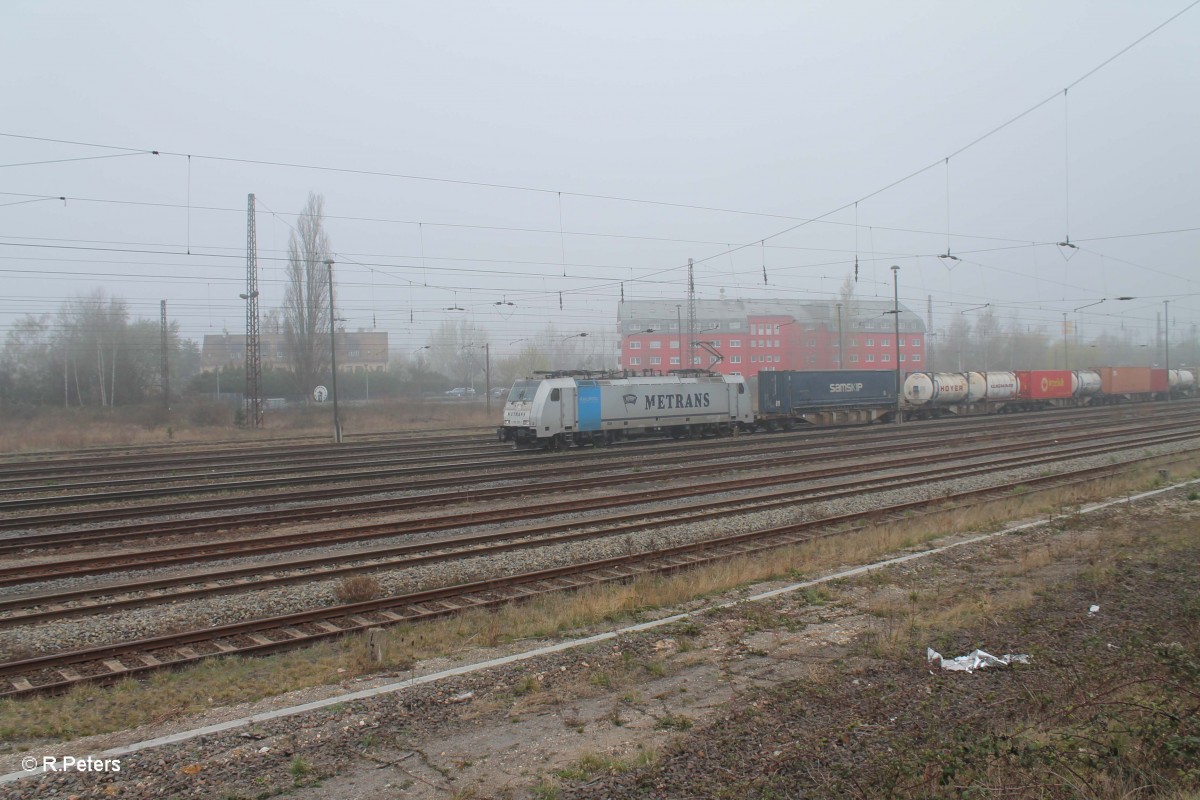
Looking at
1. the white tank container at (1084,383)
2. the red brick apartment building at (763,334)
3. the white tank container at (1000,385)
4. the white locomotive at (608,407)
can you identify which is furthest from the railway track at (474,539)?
the white tank container at (1084,383)

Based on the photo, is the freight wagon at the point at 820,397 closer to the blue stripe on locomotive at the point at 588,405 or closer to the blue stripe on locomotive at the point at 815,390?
the blue stripe on locomotive at the point at 815,390

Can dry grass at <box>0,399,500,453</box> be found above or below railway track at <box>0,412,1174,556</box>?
above

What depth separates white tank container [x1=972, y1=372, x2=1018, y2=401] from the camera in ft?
156

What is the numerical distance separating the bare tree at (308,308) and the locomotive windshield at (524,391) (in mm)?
25675

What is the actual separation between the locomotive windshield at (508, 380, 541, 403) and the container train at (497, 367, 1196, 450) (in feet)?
0.16

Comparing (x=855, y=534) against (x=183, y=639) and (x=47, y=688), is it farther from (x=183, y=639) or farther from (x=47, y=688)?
(x=47, y=688)

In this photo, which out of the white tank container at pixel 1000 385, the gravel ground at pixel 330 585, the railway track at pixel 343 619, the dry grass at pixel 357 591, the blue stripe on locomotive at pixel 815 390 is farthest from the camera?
the white tank container at pixel 1000 385

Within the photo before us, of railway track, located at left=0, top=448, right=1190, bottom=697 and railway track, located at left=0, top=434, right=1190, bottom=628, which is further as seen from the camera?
railway track, located at left=0, top=434, right=1190, bottom=628

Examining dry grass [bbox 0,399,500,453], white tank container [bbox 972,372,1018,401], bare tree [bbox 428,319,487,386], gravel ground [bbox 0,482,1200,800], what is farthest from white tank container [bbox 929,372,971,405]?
bare tree [bbox 428,319,487,386]

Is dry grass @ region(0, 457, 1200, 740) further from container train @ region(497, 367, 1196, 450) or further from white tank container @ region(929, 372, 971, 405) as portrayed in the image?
white tank container @ region(929, 372, 971, 405)

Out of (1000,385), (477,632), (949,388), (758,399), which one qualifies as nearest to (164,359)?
(758,399)

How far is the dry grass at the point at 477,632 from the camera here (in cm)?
670

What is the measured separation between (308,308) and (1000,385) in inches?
1706

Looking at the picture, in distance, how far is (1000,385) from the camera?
158ft
